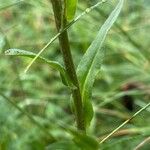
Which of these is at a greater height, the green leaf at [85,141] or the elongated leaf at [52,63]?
the elongated leaf at [52,63]

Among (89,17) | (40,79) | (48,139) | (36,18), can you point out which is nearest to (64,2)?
(48,139)

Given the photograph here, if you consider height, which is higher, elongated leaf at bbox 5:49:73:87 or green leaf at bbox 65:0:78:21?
green leaf at bbox 65:0:78:21

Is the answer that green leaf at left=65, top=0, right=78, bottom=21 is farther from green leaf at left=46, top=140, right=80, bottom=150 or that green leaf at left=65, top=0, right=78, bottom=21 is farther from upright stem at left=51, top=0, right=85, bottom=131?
green leaf at left=46, top=140, right=80, bottom=150

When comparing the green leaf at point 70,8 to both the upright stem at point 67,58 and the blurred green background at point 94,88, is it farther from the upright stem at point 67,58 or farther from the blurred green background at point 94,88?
the blurred green background at point 94,88

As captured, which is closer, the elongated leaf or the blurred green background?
the elongated leaf

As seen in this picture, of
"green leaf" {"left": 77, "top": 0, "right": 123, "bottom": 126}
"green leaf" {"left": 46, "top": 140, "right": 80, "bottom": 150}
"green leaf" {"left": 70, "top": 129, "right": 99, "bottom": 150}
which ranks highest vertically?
"green leaf" {"left": 77, "top": 0, "right": 123, "bottom": 126}

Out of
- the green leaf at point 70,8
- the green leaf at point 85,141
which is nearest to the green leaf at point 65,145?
the green leaf at point 85,141

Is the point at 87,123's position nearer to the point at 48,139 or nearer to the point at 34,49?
the point at 48,139

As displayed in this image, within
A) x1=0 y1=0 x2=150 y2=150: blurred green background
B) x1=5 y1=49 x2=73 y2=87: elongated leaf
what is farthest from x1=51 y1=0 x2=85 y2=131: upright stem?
x1=0 y1=0 x2=150 y2=150: blurred green background

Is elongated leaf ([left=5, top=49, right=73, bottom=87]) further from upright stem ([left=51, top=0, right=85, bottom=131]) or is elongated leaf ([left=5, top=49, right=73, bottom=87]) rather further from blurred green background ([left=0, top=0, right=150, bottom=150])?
blurred green background ([left=0, top=0, right=150, bottom=150])

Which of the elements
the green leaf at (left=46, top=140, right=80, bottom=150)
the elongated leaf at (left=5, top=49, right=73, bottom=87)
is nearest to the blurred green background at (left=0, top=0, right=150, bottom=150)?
the green leaf at (left=46, top=140, right=80, bottom=150)
